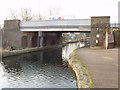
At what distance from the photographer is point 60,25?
27.3 m

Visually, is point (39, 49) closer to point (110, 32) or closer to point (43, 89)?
point (110, 32)

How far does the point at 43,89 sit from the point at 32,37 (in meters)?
25.0

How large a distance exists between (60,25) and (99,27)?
24.7 ft

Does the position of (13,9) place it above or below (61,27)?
above

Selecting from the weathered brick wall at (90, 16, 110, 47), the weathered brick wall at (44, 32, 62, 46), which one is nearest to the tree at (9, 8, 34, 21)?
the weathered brick wall at (44, 32, 62, 46)

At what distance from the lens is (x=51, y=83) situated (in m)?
10.0

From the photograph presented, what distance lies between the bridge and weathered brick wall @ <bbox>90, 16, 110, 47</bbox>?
93cm

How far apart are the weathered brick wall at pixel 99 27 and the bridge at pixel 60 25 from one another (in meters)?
0.93

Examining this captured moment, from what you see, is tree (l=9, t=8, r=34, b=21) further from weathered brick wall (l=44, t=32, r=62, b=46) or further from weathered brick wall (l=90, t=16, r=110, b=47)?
weathered brick wall (l=90, t=16, r=110, b=47)

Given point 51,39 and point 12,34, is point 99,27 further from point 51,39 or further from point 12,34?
point 12,34

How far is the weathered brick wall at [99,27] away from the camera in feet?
82.8

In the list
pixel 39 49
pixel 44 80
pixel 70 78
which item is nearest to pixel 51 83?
pixel 44 80

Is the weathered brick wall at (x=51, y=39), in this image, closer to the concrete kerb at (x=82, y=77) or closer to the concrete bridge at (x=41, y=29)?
the concrete bridge at (x=41, y=29)

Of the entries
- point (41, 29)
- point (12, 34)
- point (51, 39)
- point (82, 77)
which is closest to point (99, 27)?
point (41, 29)
